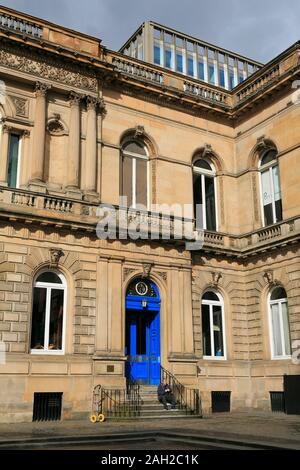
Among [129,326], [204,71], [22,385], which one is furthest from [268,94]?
[204,71]

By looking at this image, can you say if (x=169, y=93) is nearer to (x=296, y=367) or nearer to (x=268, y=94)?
(x=268, y=94)

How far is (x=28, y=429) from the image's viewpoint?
15664mm

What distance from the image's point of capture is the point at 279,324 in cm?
2308

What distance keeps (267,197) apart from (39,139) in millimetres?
10769

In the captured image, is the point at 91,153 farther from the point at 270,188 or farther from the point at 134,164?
the point at 270,188

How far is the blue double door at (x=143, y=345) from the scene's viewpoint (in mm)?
21188

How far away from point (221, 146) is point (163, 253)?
7442 millimetres

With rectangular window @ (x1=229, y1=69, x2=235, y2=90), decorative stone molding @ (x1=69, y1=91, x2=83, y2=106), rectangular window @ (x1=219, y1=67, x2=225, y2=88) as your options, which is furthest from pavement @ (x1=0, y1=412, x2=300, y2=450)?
rectangular window @ (x1=229, y1=69, x2=235, y2=90)

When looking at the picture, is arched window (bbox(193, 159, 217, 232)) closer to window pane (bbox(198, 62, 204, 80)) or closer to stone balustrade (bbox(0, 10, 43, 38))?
stone balustrade (bbox(0, 10, 43, 38))

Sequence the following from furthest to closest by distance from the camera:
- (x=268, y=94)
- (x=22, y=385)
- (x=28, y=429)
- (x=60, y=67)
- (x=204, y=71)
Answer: (x=204, y=71) < (x=268, y=94) < (x=60, y=67) < (x=22, y=385) < (x=28, y=429)

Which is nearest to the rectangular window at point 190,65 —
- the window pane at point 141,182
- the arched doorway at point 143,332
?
the window pane at point 141,182

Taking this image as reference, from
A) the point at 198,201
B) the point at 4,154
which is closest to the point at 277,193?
the point at 198,201

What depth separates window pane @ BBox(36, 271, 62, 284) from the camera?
19906 millimetres

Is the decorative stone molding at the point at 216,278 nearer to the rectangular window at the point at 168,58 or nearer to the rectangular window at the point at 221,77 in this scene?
the rectangular window at the point at 168,58
